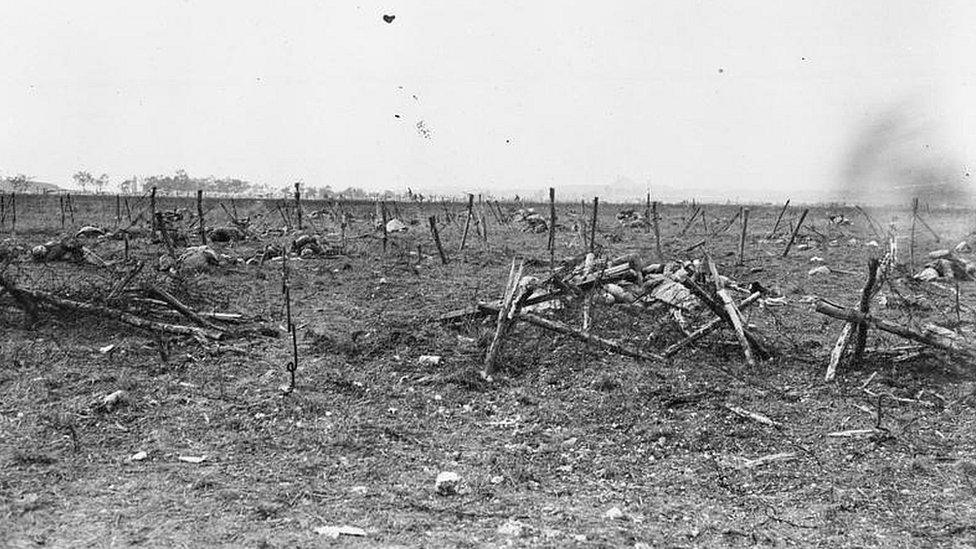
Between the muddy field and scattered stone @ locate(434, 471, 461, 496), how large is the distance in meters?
0.04

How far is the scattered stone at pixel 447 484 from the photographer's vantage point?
4320 mm

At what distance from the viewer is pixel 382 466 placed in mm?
4715

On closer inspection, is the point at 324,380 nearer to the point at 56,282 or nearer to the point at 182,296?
the point at 182,296

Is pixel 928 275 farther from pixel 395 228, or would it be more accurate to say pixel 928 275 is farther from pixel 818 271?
pixel 395 228

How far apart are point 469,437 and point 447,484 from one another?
0.96 metres

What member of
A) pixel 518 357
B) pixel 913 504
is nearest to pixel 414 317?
pixel 518 357

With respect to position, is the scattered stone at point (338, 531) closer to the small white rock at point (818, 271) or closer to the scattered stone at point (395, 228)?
the small white rock at point (818, 271)

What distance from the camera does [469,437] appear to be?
531 centimetres

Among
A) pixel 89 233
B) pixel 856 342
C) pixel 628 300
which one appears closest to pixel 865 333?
pixel 856 342

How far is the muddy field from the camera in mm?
3875

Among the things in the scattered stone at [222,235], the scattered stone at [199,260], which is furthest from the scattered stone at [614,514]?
the scattered stone at [222,235]

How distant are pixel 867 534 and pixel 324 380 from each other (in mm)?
4449

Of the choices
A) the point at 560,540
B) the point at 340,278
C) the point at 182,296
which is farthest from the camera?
the point at 340,278

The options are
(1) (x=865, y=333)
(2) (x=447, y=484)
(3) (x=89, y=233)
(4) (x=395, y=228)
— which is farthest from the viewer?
(4) (x=395, y=228)
